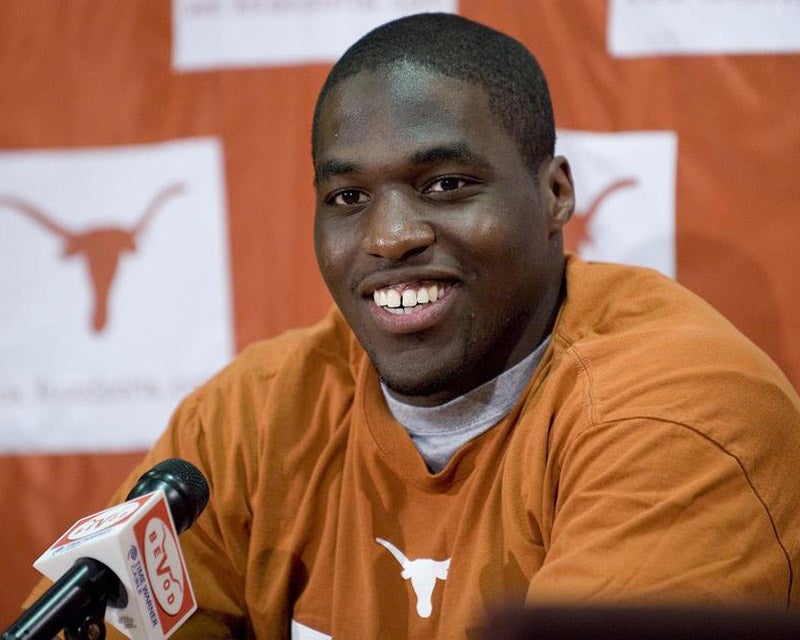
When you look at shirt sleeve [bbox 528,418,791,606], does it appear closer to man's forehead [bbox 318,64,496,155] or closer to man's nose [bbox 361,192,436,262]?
Answer: man's nose [bbox 361,192,436,262]

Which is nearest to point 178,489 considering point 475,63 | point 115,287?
point 475,63

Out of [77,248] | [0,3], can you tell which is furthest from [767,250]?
[0,3]

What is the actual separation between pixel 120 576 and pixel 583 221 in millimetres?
1275

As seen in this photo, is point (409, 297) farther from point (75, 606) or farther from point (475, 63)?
point (75, 606)

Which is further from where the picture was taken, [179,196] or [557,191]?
[179,196]

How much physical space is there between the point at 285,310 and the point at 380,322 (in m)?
0.71

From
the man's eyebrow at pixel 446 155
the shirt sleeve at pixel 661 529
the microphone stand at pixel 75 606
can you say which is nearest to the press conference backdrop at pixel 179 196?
the man's eyebrow at pixel 446 155

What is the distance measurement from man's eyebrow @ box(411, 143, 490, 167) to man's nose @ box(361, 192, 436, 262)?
0.05 metres

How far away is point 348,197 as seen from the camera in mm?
1523

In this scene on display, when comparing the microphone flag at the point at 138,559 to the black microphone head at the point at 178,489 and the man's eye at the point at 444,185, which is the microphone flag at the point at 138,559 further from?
the man's eye at the point at 444,185

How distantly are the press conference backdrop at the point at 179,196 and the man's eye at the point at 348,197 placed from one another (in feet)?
2.02

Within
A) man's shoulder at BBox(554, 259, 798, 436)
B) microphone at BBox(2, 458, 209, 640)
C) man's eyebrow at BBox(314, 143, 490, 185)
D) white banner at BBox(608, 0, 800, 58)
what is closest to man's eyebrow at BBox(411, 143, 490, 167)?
man's eyebrow at BBox(314, 143, 490, 185)

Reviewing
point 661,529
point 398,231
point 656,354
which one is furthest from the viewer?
point 398,231

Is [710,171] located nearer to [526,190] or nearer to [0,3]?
[526,190]
